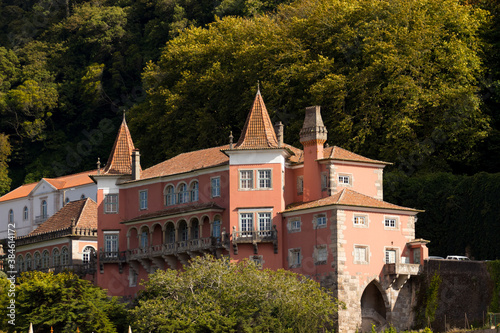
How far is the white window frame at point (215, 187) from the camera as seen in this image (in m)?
74.4

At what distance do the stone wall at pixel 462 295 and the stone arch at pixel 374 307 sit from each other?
7.13ft

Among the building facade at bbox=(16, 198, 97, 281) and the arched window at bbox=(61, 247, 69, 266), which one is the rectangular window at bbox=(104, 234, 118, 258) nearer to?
the building facade at bbox=(16, 198, 97, 281)

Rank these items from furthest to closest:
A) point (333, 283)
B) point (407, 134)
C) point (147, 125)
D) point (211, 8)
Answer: point (211, 8)
point (147, 125)
point (407, 134)
point (333, 283)

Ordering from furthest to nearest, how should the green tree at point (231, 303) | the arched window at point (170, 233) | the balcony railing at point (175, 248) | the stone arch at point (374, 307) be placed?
the arched window at point (170, 233), the balcony railing at point (175, 248), the stone arch at point (374, 307), the green tree at point (231, 303)

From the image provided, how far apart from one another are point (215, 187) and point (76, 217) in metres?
16.2

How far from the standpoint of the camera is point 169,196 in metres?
78.1

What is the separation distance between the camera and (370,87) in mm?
81250

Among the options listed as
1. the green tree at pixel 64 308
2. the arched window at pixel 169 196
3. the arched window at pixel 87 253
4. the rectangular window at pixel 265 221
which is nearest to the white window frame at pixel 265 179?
the rectangular window at pixel 265 221

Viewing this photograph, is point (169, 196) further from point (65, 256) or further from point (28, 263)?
point (28, 263)

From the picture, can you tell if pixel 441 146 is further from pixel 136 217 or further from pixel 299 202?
pixel 136 217

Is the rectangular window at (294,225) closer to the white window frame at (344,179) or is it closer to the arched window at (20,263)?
the white window frame at (344,179)

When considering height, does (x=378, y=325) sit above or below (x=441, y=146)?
below

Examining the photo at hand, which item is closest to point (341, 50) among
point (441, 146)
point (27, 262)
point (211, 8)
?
point (441, 146)

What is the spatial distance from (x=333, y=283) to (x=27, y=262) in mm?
29818
